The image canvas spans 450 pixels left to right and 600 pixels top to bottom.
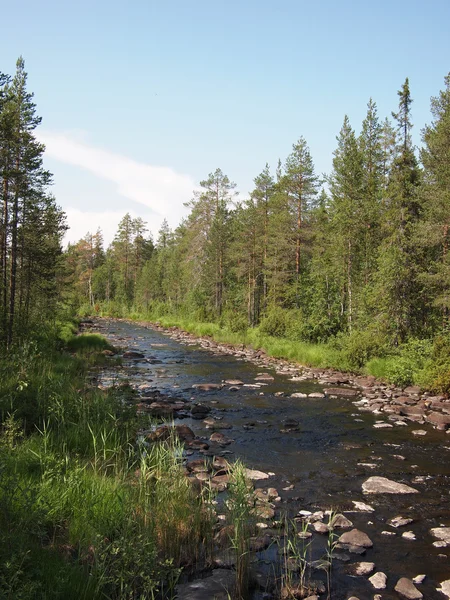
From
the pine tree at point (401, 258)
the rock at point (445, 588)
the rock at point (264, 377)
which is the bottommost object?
the rock at point (445, 588)

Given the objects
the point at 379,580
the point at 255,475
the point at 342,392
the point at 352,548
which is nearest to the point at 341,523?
the point at 352,548

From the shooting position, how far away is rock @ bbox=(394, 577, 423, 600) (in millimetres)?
5223

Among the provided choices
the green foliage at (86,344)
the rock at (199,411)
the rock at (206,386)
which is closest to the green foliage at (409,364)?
the rock at (206,386)

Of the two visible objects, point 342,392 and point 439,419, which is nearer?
point 439,419

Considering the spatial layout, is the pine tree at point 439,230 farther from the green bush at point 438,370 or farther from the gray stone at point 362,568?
the gray stone at point 362,568

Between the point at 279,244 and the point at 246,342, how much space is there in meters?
7.60

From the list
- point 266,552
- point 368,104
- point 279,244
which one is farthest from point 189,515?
point 368,104

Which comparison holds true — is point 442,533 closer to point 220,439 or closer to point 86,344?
point 220,439

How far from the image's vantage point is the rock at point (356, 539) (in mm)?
6320

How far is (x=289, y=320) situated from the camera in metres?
30.3

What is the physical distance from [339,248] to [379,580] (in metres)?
23.5

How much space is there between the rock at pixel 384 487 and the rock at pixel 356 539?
1815mm

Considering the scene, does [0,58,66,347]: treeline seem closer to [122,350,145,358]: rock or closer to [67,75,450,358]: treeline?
[122,350,145,358]: rock

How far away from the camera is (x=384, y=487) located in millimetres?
8398
